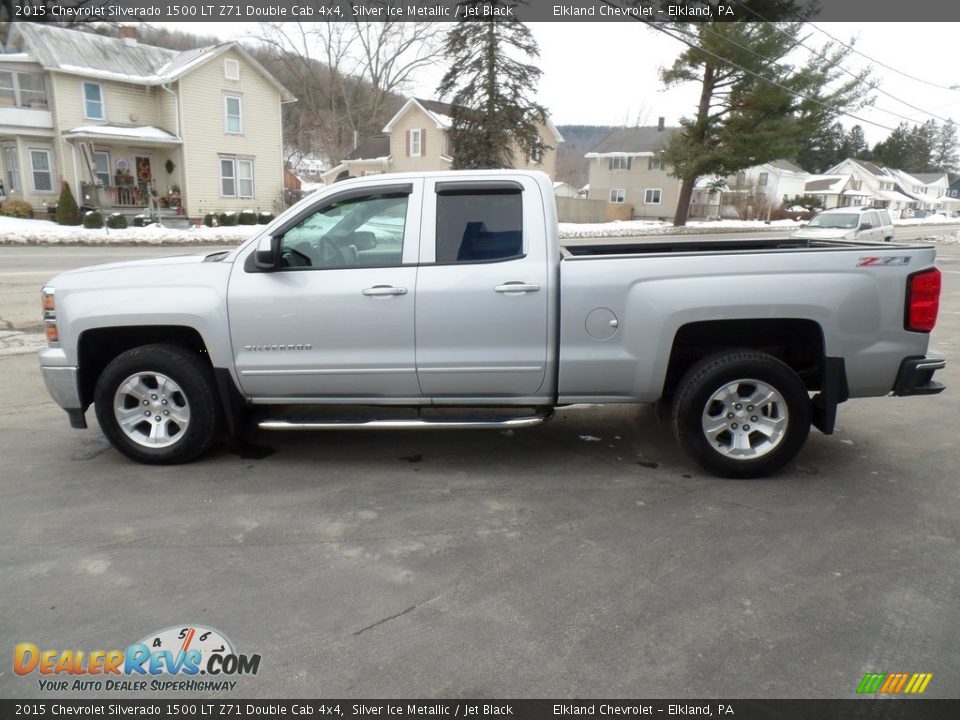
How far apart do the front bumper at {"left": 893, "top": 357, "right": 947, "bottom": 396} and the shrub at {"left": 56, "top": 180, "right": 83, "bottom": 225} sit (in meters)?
31.5

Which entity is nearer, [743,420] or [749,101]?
[743,420]

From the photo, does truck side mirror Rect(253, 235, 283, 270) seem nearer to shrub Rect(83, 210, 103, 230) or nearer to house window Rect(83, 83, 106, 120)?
shrub Rect(83, 210, 103, 230)

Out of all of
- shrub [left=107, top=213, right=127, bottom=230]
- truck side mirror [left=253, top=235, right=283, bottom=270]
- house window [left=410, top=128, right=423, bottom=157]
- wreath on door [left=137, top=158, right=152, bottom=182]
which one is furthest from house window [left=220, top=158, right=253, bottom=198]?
truck side mirror [left=253, top=235, right=283, bottom=270]

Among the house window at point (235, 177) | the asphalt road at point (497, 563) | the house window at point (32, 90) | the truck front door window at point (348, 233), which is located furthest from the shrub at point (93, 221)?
the truck front door window at point (348, 233)

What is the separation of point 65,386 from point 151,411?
23.2 inches

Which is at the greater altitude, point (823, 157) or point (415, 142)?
point (823, 157)

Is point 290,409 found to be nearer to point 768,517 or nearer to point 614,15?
point 768,517

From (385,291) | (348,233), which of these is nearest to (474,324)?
(385,291)

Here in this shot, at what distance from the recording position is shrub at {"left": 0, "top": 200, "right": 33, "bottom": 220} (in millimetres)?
29156

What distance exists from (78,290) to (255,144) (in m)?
34.4

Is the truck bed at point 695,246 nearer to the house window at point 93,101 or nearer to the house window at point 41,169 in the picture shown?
the house window at point 41,169

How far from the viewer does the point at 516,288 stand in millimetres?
4574

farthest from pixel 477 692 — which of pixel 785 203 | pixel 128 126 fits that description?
pixel 785 203

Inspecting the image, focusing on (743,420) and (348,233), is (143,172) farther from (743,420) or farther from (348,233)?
(743,420)
